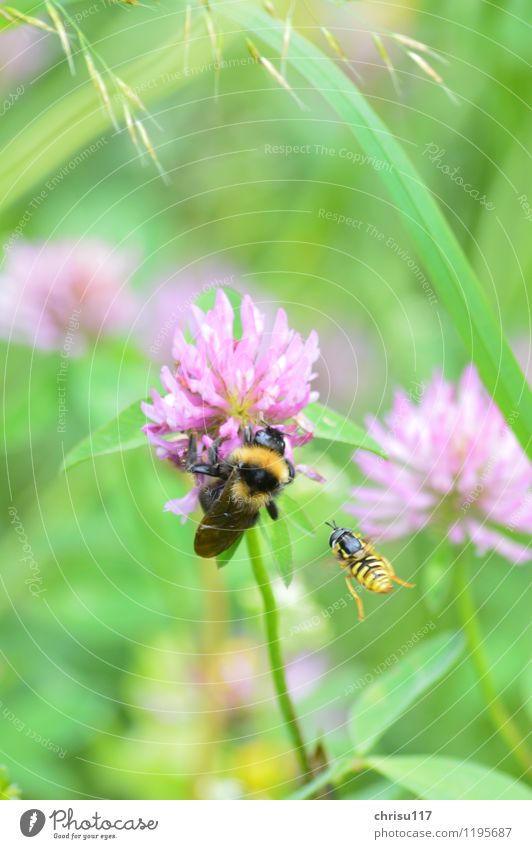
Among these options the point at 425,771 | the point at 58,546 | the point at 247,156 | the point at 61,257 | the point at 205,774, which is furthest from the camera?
the point at 247,156

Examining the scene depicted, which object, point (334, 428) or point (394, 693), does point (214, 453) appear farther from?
point (394, 693)

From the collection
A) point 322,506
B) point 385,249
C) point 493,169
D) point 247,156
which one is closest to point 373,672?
point 322,506

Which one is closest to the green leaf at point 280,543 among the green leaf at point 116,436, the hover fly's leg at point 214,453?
the hover fly's leg at point 214,453

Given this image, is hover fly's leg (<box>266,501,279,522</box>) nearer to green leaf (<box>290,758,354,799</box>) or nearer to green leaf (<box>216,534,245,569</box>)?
green leaf (<box>216,534,245,569</box>)

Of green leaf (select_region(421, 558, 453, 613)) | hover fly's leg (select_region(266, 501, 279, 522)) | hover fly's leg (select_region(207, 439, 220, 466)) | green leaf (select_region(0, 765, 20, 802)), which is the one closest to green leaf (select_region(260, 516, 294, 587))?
hover fly's leg (select_region(266, 501, 279, 522))

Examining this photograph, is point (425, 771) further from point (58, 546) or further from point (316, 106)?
point (316, 106)

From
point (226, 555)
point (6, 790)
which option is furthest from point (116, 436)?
point (6, 790)
